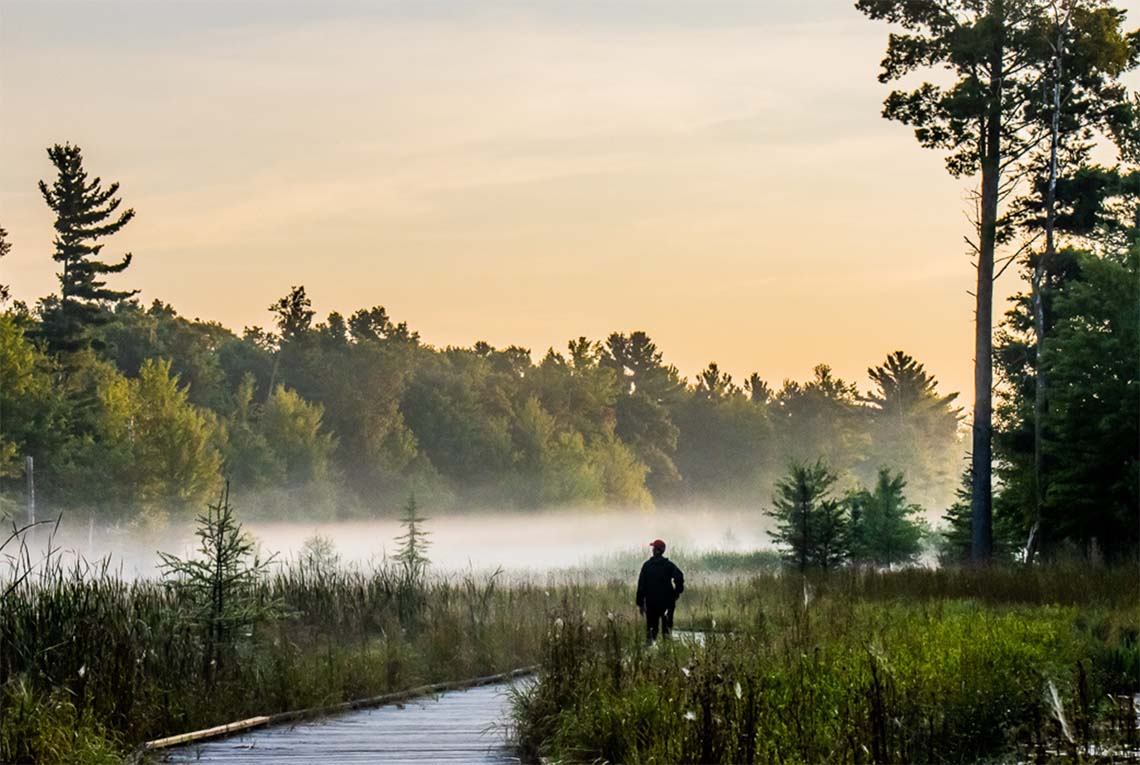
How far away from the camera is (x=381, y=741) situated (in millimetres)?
12469

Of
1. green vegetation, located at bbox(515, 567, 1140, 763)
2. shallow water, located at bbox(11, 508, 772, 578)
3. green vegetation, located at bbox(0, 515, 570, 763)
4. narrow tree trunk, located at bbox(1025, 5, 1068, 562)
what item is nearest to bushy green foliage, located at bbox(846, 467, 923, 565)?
narrow tree trunk, located at bbox(1025, 5, 1068, 562)

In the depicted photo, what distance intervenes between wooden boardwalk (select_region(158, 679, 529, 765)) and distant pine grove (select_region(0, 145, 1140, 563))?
17039mm

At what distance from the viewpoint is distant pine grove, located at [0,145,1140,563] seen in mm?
30375

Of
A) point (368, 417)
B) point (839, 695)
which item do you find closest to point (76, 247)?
point (368, 417)

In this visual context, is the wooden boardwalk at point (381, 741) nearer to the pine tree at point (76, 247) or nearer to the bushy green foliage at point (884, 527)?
the bushy green foliage at point (884, 527)

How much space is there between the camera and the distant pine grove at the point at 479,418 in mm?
30375

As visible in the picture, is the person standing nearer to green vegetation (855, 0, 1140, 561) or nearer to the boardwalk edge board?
the boardwalk edge board

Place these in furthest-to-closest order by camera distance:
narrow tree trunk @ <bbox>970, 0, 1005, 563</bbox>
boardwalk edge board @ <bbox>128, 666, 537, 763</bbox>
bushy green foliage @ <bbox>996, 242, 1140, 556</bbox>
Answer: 1. narrow tree trunk @ <bbox>970, 0, 1005, 563</bbox>
2. bushy green foliage @ <bbox>996, 242, 1140, 556</bbox>
3. boardwalk edge board @ <bbox>128, 666, 537, 763</bbox>

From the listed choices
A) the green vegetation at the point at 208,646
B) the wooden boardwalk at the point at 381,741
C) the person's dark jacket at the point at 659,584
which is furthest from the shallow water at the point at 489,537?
the wooden boardwalk at the point at 381,741

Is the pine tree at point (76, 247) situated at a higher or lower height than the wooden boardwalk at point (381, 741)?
higher

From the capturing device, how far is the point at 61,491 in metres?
66.1

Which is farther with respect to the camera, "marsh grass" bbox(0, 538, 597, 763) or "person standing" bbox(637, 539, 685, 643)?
"person standing" bbox(637, 539, 685, 643)

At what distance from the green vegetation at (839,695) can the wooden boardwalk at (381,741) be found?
427mm

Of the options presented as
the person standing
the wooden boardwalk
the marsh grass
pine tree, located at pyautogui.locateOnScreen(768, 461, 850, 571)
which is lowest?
the wooden boardwalk
